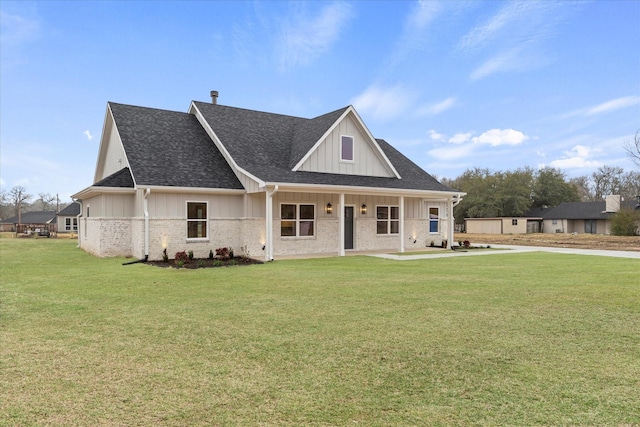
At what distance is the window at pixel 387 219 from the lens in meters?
20.3

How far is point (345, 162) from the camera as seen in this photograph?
61.0 ft

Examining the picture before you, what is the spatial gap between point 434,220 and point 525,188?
39665 mm

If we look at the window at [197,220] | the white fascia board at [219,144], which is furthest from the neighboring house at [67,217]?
the window at [197,220]

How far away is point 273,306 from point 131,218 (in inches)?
469

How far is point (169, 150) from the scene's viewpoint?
57.3 feet

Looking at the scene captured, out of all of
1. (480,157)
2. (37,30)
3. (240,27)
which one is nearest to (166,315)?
(240,27)

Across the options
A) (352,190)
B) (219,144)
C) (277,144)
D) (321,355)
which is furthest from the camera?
(277,144)

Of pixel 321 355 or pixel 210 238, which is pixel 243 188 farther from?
pixel 321 355

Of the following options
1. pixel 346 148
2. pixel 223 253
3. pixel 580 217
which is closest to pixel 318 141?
pixel 346 148

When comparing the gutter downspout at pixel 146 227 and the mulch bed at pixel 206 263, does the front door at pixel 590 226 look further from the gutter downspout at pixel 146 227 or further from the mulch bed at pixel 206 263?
the gutter downspout at pixel 146 227

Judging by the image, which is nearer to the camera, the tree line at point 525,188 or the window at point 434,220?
the window at point 434,220

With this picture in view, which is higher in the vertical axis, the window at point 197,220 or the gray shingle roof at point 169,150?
the gray shingle roof at point 169,150

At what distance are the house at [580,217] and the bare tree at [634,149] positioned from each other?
94.2ft

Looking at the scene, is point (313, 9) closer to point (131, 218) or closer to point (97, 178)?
point (131, 218)
